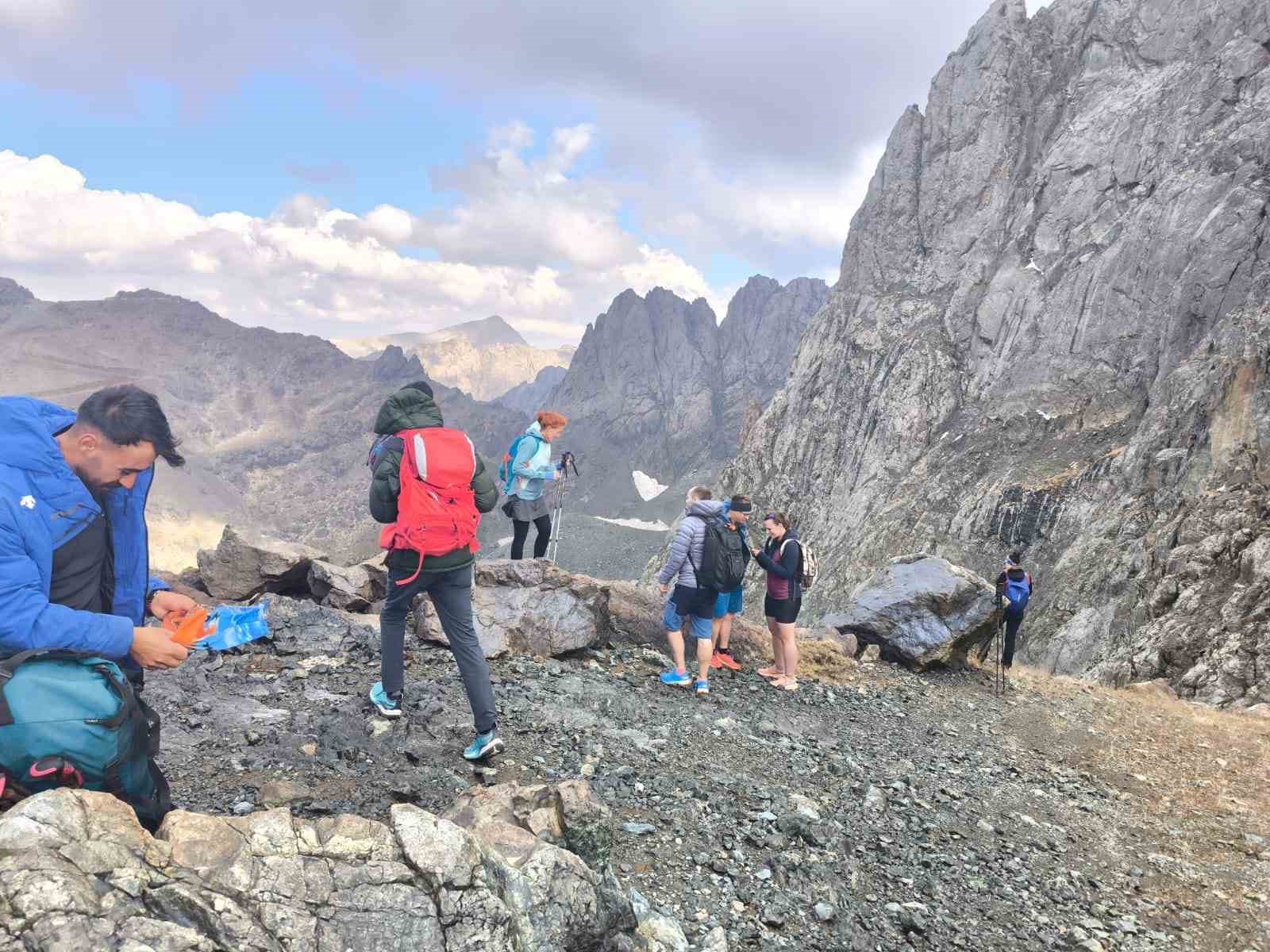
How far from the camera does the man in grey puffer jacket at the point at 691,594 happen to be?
10.2 m

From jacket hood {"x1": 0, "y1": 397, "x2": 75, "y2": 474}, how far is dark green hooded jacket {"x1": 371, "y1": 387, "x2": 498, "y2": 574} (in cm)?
311

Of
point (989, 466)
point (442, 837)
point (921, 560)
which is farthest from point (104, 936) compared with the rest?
point (989, 466)

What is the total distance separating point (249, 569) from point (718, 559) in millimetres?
8314

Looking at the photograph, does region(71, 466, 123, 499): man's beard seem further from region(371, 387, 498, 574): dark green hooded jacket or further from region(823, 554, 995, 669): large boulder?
region(823, 554, 995, 669): large boulder

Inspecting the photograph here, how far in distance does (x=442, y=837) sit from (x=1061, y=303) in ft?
267

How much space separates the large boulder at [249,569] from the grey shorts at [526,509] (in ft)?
12.4

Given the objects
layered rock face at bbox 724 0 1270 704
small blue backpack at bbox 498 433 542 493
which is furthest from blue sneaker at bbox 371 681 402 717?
layered rock face at bbox 724 0 1270 704

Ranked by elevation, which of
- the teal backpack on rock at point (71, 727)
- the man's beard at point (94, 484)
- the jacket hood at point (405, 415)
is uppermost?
the jacket hood at point (405, 415)

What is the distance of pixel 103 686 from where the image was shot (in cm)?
333

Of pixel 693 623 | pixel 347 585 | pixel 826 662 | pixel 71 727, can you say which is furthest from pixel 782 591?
pixel 71 727

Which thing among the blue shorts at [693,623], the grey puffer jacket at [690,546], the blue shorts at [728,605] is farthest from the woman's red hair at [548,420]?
the blue shorts at [728,605]

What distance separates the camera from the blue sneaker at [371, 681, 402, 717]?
25.1 ft

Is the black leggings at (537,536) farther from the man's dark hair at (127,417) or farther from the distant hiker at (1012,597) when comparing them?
the distant hiker at (1012,597)

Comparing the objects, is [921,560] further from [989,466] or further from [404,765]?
[989,466]
